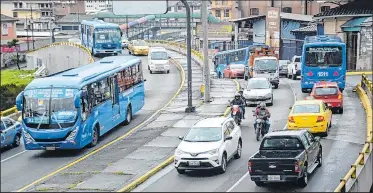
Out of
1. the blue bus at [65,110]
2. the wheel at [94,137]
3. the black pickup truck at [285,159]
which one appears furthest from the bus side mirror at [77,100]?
the black pickup truck at [285,159]

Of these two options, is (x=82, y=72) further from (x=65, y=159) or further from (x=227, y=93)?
(x=227, y=93)

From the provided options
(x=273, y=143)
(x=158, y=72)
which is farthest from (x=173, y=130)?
(x=158, y=72)

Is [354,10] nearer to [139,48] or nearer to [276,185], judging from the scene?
[139,48]

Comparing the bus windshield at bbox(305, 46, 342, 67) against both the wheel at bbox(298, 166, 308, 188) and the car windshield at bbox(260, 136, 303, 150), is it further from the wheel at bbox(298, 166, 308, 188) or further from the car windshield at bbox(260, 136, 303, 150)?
the wheel at bbox(298, 166, 308, 188)

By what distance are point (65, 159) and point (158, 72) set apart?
32.1 metres

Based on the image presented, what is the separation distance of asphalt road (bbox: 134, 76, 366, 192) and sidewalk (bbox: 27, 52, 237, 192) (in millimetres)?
924

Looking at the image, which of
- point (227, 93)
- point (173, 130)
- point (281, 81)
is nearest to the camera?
point (173, 130)

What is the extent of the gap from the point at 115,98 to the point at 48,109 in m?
6.11

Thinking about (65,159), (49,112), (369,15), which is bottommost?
(65,159)

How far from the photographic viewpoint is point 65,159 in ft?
84.3

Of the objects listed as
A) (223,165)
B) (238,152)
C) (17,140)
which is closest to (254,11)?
(17,140)

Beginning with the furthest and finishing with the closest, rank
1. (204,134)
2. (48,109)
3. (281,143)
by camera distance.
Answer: (48,109), (204,134), (281,143)

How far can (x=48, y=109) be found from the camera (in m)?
25.4

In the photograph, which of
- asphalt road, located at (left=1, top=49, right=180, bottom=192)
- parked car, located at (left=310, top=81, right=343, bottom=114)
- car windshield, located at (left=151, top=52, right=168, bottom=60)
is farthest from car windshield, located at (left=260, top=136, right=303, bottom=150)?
car windshield, located at (left=151, top=52, right=168, bottom=60)
